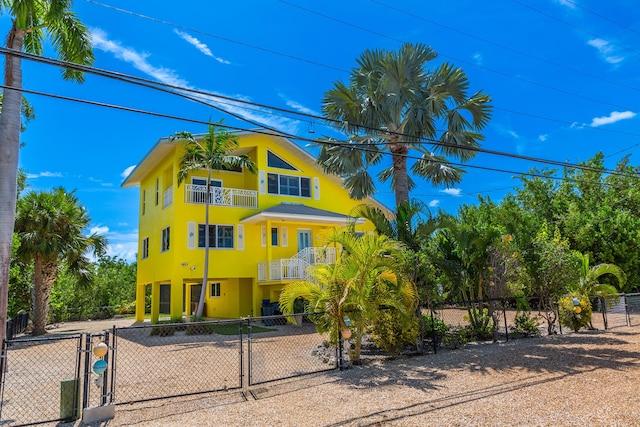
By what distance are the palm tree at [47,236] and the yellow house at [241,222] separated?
11.9 ft

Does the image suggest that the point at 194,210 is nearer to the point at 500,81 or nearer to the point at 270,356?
the point at 270,356

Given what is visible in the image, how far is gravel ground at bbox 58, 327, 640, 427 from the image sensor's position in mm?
5641

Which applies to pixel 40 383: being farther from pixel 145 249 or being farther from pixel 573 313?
pixel 145 249

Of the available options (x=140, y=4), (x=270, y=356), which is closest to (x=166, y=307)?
(x=270, y=356)

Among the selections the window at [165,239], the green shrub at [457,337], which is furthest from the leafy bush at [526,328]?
the window at [165,239]

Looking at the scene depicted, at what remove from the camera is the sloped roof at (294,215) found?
19.6m

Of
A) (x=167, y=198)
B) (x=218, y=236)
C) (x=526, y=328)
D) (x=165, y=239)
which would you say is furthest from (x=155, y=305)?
(x=526, y=328)

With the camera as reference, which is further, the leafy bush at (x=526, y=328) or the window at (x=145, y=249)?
the window at (x=145, y=249)

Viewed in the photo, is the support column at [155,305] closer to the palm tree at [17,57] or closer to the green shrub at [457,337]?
the palm tree at [17,57]

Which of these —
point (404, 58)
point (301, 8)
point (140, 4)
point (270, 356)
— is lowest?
point (270, 356)

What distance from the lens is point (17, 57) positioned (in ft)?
24.1

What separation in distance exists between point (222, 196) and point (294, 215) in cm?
368

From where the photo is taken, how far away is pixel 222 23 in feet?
28.0

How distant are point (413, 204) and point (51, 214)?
16.2 meters
